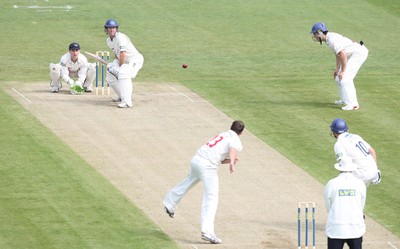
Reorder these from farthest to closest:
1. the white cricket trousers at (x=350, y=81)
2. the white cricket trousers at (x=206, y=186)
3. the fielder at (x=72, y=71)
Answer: the fielder at (x=72, y=71) → the white cricket trousers at (x=350, y=81) → the white cricket trousers at (x=206, y=186)

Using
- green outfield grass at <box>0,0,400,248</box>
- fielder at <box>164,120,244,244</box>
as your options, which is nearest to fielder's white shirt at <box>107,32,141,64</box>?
green outfield grass at <box>0,0,400,248</box>

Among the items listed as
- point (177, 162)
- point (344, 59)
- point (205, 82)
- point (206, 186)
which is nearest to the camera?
point (206, 186)

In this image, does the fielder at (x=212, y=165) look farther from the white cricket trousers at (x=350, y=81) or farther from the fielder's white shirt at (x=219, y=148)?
the white cricket trousers at (x=350, y=81)

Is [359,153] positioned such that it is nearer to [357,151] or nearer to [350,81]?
[357,151]

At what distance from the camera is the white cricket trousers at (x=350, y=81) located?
28.7m

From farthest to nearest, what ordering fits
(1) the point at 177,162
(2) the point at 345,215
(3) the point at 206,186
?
1. (1) the point at 177,162
2. (3) the point at 206,186
3. (2) the point at 345,215

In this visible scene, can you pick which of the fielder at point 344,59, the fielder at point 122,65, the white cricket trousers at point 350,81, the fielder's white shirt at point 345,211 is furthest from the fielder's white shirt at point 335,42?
the fielder's white shirt at point 345,211

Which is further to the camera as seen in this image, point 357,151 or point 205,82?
point 205,82

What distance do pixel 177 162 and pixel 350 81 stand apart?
6107 millimetres

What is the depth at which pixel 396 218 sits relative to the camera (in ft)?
70.0

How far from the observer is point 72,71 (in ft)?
98.1

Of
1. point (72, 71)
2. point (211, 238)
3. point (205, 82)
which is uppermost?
point (72, 71)

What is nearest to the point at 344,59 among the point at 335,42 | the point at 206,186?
the point at 335,42

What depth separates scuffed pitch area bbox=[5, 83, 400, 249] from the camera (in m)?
20.6
